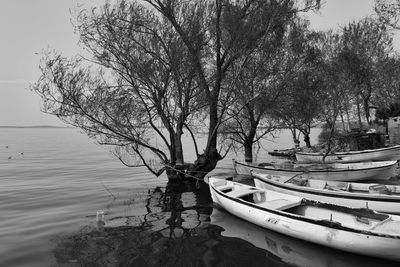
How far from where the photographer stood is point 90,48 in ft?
58.9

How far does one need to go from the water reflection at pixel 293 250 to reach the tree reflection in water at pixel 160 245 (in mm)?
367

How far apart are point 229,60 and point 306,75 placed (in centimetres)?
1016

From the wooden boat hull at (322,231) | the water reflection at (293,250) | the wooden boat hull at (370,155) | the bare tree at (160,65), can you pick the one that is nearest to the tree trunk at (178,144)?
the bare tree at (160,65)

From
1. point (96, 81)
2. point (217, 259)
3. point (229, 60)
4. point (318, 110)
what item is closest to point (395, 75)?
point (318, 110)

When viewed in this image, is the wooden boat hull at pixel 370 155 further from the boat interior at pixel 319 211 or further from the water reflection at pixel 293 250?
the water reflection at pixel 293 250

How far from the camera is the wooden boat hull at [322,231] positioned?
8461 millimetres

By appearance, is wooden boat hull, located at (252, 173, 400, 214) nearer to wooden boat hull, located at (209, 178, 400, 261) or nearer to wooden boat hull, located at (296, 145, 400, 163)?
wooden boat hull, located at (209, 178, 400, 261)

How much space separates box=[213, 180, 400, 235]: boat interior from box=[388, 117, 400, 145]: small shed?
23660 mm

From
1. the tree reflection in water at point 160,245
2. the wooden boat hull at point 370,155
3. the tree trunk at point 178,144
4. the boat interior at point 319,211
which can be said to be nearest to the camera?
the boat interior at point 319,211

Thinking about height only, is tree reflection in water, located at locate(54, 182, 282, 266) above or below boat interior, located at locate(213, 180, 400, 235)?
below

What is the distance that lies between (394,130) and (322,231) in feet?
88.6

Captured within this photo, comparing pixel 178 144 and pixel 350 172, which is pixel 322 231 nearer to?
pixel 350 172

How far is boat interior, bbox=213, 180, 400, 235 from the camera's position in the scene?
30.6 ft

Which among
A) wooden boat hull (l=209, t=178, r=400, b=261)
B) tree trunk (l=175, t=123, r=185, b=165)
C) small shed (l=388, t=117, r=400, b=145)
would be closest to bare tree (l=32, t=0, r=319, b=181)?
tree trunk (l=175, t=123, r=185, b=165)
